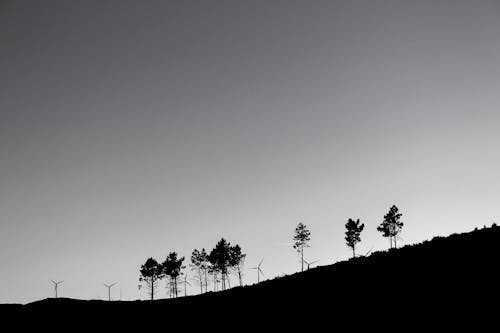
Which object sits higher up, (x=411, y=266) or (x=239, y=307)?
(x=411, y=266)

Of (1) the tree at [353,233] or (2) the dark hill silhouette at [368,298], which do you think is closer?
(2) the dark hill silhouette at [368,298]

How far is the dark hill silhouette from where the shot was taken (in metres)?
19.6

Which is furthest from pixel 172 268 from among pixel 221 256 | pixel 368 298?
pixel 368 298

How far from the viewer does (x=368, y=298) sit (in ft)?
78.2

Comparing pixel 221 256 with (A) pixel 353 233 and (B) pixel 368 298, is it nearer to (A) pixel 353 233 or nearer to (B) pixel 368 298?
(A) pixel 353 233

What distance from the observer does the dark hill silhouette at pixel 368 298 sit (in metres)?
19.6

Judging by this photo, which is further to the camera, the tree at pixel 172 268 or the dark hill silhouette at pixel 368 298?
the tree at pixel 172 268

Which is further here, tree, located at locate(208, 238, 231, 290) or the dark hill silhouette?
tree, located at locate(208, 238, 231, 290)

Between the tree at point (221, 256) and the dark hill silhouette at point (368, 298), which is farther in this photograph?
the tree at point (221, 256)

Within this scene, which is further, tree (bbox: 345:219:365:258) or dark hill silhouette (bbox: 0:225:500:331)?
tree (bbox: 345:219:365:258)

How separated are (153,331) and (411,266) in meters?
21.9

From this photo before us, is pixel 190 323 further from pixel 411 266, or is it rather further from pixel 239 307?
pixel 411 266

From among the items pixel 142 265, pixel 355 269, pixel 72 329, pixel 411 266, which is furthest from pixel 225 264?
pixel 411 266

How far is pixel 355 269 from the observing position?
3139 cm
